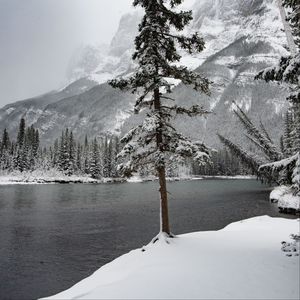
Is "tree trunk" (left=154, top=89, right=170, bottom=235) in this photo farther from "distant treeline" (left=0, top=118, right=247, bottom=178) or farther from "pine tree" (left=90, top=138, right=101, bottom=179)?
"pine tree" (left=90, top=138, right=101, bottom=179)

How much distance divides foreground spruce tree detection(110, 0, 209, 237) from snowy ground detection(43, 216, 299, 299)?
2315 millimetres

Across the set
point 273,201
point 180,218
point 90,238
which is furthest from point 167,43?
point 273,201

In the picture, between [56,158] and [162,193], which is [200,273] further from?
[56,158]

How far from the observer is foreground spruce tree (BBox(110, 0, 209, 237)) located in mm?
14820

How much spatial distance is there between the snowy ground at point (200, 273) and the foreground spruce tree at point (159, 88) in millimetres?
2315

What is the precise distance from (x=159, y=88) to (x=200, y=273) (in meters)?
8.72

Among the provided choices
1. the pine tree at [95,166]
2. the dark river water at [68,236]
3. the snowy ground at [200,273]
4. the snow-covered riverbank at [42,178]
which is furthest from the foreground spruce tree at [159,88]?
the pine tree at [95,166]

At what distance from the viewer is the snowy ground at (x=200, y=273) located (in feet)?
29.3

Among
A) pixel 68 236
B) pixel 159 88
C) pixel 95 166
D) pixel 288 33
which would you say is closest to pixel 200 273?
pixel 288 33

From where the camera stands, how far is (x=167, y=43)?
640 inches

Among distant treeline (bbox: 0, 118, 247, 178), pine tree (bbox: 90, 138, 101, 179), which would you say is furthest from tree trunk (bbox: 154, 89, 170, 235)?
pine tree (bbox: 90, 138, 101, 179)

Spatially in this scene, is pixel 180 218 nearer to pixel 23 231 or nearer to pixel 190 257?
pixel 23 231

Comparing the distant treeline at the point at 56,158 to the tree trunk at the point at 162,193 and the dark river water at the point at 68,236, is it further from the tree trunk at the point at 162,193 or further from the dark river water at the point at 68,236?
the tree trunk at the point at 162,193

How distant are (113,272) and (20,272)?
7223mm
